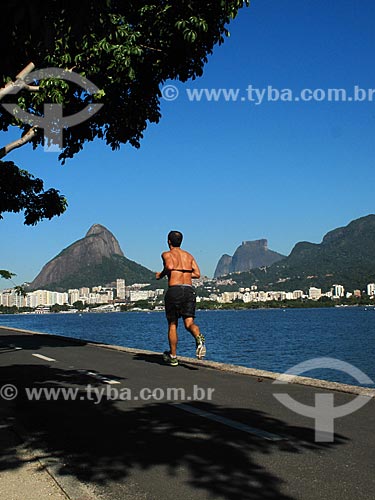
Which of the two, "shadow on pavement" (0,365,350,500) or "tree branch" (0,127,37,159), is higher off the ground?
"tree branch" (0,127,37,159)

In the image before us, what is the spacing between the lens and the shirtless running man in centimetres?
962

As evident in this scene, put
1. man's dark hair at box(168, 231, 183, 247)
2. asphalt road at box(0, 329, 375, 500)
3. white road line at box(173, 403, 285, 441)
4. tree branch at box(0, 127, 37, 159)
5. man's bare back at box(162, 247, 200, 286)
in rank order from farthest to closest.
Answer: tree branch at box(0, 127, 37, 159) → man's dark hair at box(168, 231, 183, 247) → man's bare back at box(162, 247, 200, 286) → white road line at box(173, 403, 285, 441) → asphalt road at box(0, 329, 375, 500)

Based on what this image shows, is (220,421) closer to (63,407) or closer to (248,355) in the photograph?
(63,407)

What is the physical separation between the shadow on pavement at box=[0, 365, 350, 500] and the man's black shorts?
10.2ft

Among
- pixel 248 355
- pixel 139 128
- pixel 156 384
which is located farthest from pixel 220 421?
pixel 248 355

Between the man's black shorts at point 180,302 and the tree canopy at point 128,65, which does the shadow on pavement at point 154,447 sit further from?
the tree canopy at point 128,65

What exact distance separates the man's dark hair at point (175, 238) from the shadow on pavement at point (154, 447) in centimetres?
365

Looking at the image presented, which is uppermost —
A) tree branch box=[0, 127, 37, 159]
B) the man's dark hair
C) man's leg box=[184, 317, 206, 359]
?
tree branch box=[0, 127, 37, 159]

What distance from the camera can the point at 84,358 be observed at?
40.3 ft

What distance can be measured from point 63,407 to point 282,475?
329 centimetres

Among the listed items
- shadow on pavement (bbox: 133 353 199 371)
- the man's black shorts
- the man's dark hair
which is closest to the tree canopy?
the man's dark hair

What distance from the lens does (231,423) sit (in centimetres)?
534

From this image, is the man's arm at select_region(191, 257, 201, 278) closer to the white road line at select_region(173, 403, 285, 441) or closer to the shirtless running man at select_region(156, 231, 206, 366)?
the shirtless running man at select_region(156, 231, 206, 366)

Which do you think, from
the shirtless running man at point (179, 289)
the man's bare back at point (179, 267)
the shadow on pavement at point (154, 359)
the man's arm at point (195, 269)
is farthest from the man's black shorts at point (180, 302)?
the shadow on pavement at point (154, 359)
